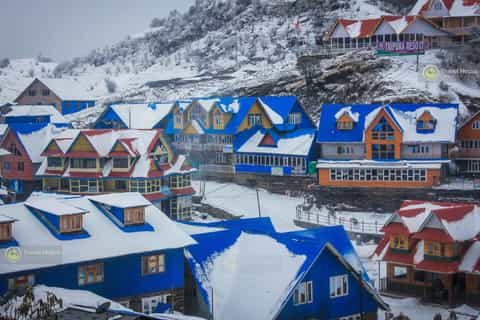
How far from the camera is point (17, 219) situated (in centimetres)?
2814

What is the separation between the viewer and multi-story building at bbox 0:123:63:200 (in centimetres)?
5272

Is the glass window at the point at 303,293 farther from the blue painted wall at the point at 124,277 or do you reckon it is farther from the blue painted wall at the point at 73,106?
the blue painted wall at the point at 73,106

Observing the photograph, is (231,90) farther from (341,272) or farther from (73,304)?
(73,304)

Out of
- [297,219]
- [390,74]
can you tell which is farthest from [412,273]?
[390,74]

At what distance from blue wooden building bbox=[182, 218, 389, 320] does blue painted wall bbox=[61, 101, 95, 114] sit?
47.0 m

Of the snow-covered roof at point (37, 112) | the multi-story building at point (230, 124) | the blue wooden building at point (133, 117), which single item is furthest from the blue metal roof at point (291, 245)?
the snow-covered roof at point (37, 112)

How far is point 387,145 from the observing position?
2053 inches

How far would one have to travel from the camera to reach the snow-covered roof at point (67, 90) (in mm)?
74500

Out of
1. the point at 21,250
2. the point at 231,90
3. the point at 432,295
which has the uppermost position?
the point at 231,90

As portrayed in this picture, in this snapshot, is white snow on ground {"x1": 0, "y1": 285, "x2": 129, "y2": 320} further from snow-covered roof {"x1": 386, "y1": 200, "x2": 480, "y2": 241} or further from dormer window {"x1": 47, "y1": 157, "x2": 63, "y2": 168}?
dormer window {"x1": 47, "y1": 157, "x2": 63, "y2": 168}

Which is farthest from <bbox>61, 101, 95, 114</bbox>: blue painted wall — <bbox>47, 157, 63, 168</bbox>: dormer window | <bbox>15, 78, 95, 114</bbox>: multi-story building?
<bbox>47, 157, 63, 168</bbox>: dormer window

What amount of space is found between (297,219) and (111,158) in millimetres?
11564

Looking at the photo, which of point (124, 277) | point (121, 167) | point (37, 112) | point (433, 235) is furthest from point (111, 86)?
point (124, 277)

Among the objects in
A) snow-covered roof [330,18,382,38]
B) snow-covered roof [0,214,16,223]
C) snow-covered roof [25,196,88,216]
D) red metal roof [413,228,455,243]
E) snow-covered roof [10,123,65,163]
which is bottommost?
red metal roof [413,228,455,243]
